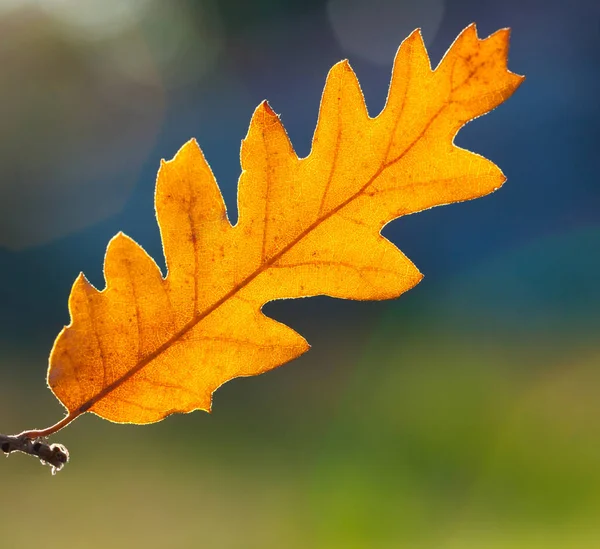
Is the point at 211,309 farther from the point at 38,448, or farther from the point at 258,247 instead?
the point at 38,448

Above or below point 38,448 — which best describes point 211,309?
above

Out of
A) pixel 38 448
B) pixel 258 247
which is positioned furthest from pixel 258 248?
pixel 38 448

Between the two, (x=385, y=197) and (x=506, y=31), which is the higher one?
(x=506, y=31)

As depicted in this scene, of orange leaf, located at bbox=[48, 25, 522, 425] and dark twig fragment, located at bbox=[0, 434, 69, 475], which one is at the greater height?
orange leaf, located at bbox=[48, 25, 522, 425]

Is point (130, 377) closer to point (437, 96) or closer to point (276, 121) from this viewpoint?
point (276, 121)

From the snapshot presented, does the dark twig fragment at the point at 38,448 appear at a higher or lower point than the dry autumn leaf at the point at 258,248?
lower

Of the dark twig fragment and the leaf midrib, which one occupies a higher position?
the leaf midrib

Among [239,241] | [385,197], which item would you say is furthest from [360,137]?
[239,241]
